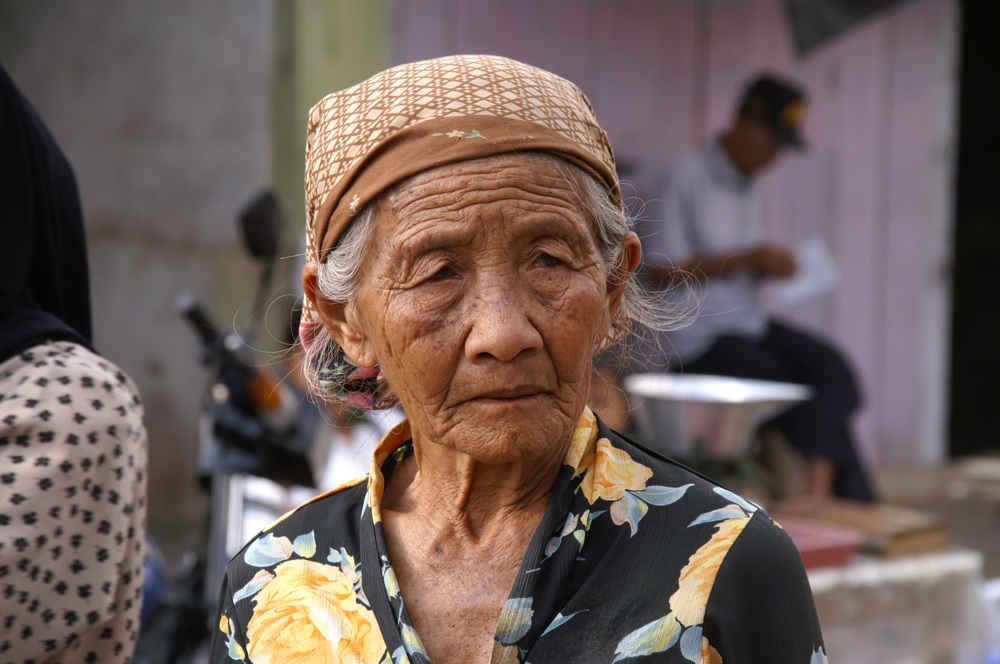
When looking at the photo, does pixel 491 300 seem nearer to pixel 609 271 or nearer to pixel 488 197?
pixel 488 197

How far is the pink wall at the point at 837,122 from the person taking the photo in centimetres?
609

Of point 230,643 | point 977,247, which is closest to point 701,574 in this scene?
point 230,643

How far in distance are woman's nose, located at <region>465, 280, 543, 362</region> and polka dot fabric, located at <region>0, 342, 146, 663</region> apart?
2.74ft

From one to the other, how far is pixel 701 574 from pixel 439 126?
637mm

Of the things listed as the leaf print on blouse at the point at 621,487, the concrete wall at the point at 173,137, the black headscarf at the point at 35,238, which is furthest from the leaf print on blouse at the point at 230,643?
the concrete wall at the point at 173,137

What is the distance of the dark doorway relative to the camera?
322 inches

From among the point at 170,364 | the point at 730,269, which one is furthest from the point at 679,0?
the point at 170,364

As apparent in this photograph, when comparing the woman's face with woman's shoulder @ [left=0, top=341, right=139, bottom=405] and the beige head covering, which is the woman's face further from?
woman's shoulder @ [left=0, top=341, right=139, bottom=405]

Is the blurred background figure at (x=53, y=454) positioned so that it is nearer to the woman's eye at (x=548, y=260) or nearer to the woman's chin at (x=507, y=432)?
the woman's chin at (x=507, y=432)

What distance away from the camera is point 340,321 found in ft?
5.09

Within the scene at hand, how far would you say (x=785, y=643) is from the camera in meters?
1.29

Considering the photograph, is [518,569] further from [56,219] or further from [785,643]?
[56,219]

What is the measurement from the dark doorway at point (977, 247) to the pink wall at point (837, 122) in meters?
0.61

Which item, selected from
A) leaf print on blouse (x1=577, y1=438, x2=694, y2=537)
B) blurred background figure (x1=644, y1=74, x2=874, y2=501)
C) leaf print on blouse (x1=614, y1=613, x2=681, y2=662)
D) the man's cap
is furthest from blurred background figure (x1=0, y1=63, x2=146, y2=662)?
the man's cap
